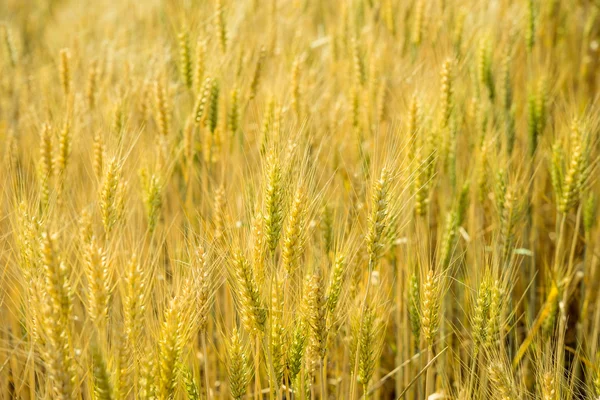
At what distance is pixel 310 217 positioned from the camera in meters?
1.92

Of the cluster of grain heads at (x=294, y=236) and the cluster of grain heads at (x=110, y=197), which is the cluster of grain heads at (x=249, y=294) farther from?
the cluster of grain heads at (x=110, y=197)

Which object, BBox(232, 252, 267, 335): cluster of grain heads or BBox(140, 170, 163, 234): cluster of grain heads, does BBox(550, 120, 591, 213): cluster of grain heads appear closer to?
BBox(232, 252, 267, 335): cluster of grain heads

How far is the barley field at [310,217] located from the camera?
Answer: 135 centimetres

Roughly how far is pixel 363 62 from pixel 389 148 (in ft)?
3.62

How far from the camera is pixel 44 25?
17.8ft

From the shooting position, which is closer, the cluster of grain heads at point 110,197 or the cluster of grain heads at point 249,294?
the cluster of grain heads at point 249,294

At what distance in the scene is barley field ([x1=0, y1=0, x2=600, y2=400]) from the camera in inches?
53.0

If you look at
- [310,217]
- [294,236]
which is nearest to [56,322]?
[294,236]

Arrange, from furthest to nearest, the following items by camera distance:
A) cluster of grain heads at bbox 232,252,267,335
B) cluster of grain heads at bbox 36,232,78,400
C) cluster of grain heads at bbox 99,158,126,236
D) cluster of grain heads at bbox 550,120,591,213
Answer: cluster of grain heads at bbox 550,120,591,213
cluster of grain heads at bbox 99,158,126,236
cluster of grain heads at bbox 232,252,267,335
cluster of grain heads at bbox 36,232,78,400

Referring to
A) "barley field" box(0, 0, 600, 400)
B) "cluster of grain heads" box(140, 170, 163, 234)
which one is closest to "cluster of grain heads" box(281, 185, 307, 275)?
"barley field" box(0, 0, 600, 400)

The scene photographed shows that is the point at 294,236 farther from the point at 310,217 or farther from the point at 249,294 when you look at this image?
the point at 310,217

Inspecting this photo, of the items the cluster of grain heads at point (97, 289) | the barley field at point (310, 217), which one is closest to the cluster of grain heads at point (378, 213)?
the barley field at point (310, 217)

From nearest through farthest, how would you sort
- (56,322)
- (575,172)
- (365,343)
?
(56,322)
(365,343)
(575,172)

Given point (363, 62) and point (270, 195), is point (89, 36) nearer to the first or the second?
point (363, 62)
